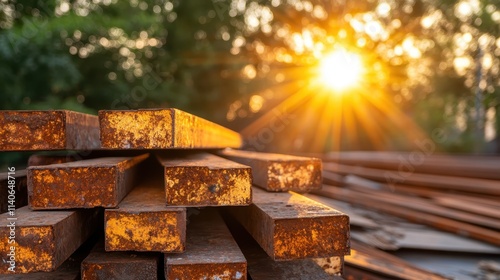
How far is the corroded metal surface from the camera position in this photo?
1540 mm

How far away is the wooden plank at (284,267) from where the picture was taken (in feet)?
5.76

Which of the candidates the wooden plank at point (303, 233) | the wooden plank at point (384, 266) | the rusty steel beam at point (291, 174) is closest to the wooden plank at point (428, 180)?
the wooden plank at point (384, 266)

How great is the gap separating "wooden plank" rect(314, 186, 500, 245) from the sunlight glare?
1268cm

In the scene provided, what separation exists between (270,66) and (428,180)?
13.4 m

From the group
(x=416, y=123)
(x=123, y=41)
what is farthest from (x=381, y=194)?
(x=416, y=123)

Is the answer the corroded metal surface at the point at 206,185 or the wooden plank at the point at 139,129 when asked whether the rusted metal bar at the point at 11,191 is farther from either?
the corroded metal surface at the point at 206,185

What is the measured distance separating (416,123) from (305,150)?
704 cm

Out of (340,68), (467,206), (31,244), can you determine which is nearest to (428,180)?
(467,206)

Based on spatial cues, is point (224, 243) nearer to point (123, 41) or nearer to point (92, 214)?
point (92, 214)

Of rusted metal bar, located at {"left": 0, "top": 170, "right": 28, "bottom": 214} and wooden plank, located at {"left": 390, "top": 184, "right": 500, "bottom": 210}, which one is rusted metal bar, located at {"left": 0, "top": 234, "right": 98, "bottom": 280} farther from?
wooden plank, located at {"left": 390, "top": 184, "right": 500, "bottom": 210}

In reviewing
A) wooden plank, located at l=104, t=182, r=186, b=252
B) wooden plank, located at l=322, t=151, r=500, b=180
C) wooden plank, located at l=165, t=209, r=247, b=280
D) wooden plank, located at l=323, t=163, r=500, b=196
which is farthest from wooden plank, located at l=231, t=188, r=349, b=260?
wooden plank, located at l=322, t=151, r=500, b=180

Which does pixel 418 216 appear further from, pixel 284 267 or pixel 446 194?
pixel 284 267

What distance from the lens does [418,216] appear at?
4617 mm

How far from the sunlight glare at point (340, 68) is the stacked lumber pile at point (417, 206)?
36.4 ft
